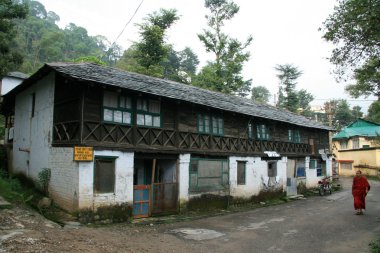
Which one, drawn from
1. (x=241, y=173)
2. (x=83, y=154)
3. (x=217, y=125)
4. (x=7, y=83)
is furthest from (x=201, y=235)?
(x=7, y=83)

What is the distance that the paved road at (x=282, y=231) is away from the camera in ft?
30.0

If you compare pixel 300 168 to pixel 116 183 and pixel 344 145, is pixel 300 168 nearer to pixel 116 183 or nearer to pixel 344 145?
pixel 116 183

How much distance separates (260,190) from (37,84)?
44.9ft

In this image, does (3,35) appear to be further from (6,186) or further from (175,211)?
(175,211)

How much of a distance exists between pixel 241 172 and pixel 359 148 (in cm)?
2756

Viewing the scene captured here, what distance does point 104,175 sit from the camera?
1188 centimetres

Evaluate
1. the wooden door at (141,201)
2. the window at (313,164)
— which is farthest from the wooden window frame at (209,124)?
the window at (313,164)

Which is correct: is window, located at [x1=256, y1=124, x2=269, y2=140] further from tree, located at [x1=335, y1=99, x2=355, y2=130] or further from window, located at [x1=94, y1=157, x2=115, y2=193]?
tree, located at [x1=335, y1=99, x2=355, y2=130]

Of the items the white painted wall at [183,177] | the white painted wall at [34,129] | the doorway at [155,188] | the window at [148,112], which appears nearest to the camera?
the doorway at [155,188]

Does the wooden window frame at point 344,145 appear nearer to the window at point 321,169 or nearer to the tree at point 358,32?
the window at point 321,169

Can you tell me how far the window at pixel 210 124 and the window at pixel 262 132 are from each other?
378 centimetres

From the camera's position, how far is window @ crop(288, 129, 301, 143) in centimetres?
2378

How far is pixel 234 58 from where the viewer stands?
113 feet

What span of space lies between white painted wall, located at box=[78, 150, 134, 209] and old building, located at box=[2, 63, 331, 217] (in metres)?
0.03
